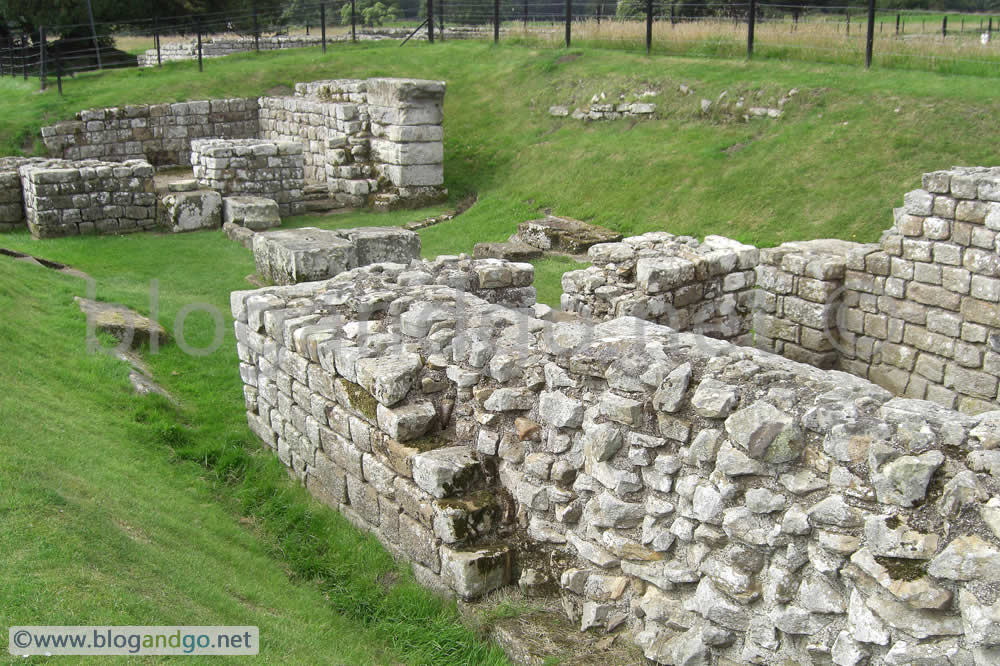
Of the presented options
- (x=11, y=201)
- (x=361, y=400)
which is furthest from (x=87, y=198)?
(x=361, y=400)

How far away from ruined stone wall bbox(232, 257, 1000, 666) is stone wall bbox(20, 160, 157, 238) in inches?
420

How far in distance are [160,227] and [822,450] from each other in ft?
49.9

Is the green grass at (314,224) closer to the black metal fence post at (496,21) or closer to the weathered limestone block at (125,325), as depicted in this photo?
the weathered limestone block at (125,325)

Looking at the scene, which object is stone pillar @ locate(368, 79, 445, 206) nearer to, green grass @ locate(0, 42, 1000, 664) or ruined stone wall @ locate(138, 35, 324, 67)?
green grass @ locate(0, 42, 1000, 664)

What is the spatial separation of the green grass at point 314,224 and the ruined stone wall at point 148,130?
69 cm

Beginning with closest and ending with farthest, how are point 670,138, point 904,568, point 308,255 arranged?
point 904,568 → point 308,255 → point 670,138

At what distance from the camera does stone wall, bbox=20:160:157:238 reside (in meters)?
16.0

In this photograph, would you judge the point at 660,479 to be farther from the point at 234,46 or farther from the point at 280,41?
the point at 234,46

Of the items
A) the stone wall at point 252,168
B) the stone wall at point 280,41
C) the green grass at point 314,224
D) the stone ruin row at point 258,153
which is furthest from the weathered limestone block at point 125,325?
the stone wall at point 280,41

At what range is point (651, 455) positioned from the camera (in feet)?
16.2

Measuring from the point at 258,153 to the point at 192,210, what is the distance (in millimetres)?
1963

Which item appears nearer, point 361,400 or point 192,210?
point 361,400

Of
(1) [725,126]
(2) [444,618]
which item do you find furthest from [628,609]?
(1) [725,126]

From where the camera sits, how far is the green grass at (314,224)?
17.6ft
